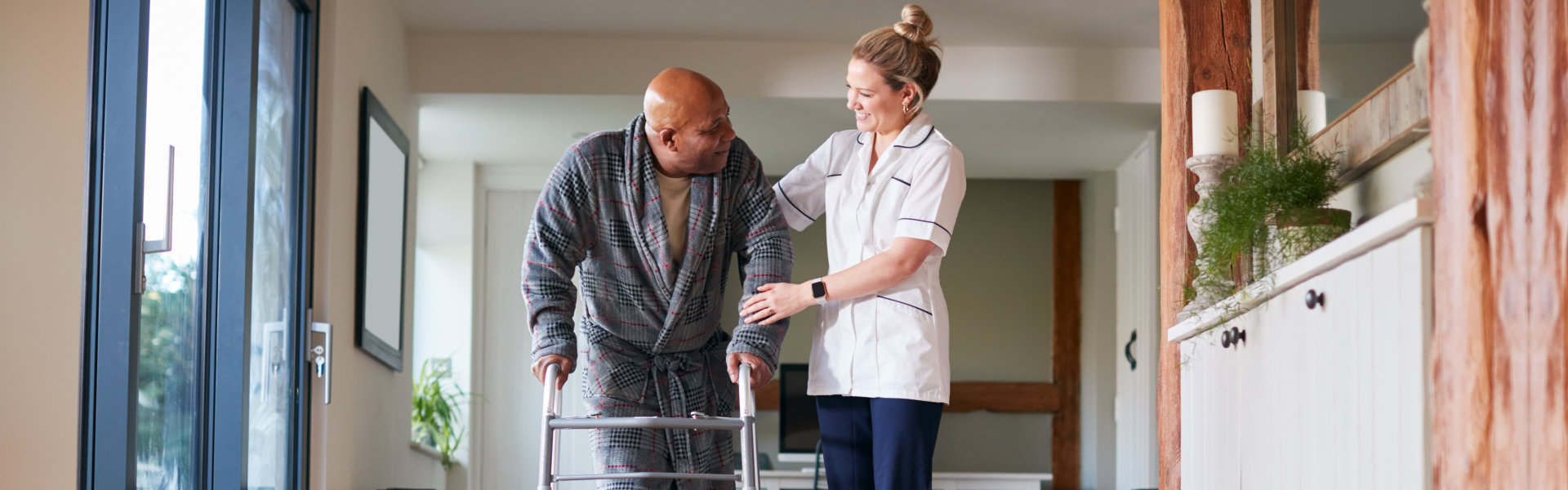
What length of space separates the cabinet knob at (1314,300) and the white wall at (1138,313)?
387 centimetres

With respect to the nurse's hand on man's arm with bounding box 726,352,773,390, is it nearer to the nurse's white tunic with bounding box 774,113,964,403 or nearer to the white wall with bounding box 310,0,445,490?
the nurse's white tunic with bounding box 774,113,964,403

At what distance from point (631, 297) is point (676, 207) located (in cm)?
18

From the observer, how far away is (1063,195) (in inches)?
275

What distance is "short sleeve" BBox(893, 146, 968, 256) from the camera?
2.33 m

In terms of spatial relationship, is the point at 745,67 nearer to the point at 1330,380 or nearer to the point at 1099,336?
the point at 1099,336

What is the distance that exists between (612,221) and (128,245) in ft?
2.96

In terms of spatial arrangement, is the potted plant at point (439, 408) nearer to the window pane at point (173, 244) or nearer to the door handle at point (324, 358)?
the door handle at point (324, 358)

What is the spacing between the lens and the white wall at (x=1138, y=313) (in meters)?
5.70

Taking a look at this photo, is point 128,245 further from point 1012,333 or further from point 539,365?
point 1012,333

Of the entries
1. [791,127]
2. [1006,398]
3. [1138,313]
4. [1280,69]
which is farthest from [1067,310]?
[1280,69]

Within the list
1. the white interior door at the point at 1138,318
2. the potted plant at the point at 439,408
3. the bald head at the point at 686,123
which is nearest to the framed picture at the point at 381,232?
the potted plant at the point at 439,408

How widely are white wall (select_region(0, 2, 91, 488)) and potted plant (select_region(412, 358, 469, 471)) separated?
370 centimetres

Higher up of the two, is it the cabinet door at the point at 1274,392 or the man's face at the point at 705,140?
the man's face at the point at 705,140

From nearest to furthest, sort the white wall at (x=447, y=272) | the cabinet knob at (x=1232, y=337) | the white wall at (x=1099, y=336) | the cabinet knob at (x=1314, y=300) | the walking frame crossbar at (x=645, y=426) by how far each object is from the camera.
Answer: the cabinet knob at (x=1314, y=300) < the walking frame crossbar at (x=645, y=426) < the cabinet knob at (x=1232, y=337) < the white wall at (x=447, y=272) < the white wall at (x=1099, y=336)
